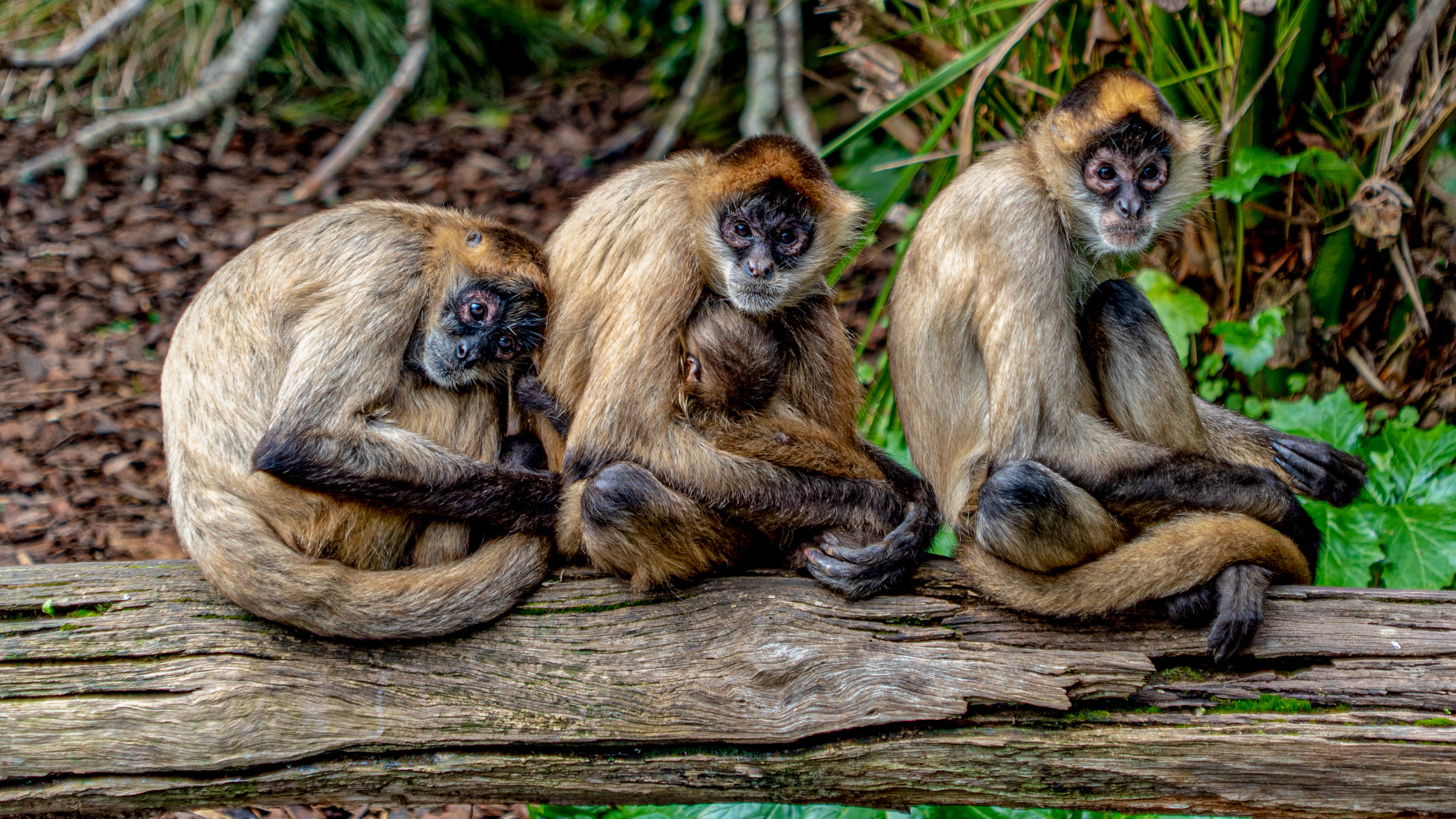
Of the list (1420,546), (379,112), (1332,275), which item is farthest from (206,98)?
(1420,546)

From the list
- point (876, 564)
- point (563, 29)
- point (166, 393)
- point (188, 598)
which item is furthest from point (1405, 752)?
point (563, 29)

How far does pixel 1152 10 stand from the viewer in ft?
20.9

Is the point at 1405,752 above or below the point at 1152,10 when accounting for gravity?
below

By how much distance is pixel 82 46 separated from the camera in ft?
32.0

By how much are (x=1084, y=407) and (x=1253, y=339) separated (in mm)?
2042

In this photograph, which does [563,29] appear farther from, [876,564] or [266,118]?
[876,564]

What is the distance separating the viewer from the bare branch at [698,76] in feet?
33.1

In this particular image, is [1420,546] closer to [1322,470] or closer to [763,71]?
[1322,470]

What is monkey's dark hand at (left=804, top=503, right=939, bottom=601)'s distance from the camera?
161 inches

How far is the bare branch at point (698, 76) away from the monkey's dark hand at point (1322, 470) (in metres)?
6.53

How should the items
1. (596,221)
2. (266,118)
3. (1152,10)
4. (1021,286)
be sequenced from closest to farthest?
(1021,286) < (596,221) < (1152,10) < (266,118)

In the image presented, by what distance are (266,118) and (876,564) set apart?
9266 mm

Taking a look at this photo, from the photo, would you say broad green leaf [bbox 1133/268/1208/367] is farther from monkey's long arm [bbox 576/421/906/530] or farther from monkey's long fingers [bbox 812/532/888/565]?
monkey's long fingers [bbox 812/532/888/565]

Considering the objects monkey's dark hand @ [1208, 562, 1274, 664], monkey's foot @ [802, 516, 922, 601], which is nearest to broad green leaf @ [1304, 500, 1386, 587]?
monkey's dark hand @ [1208, 562, 1274, 664]
